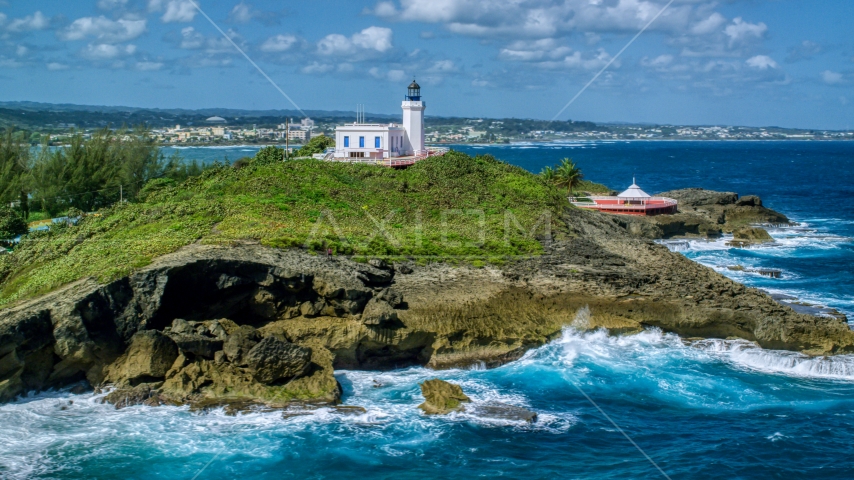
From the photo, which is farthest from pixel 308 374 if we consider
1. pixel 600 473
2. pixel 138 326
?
pixel 600 473

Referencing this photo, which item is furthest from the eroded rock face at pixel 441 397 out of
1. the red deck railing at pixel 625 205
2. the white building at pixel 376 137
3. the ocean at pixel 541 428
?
the red deck railing at pixel 625 205

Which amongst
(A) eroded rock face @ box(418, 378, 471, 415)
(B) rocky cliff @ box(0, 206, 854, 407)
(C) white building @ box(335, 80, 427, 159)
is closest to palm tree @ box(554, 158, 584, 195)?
(C) white building @ box(335, 80, 427, 159)

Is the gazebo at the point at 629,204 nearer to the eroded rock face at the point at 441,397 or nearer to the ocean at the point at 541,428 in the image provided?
the ocean at the point at 541,428

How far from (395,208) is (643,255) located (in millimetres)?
12506

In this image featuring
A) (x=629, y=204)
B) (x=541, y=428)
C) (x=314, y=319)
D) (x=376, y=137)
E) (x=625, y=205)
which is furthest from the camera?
(x=629, y=204)

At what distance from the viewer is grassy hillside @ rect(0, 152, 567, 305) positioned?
100 ft

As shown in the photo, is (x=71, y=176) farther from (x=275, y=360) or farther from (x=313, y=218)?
(x=275, y=360)

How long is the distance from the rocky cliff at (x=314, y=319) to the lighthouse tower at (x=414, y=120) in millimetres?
19959

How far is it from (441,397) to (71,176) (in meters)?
33.7

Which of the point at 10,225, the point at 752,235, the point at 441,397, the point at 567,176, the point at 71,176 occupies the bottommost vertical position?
the point at 441,397

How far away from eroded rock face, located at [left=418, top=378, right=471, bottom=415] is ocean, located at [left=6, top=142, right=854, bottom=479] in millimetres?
329

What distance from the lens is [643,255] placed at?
39.4m

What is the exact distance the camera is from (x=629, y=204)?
58.5m

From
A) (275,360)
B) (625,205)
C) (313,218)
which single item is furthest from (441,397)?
(625,205)
